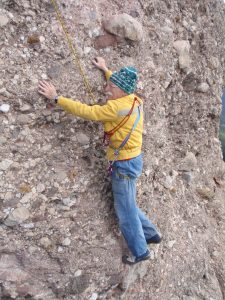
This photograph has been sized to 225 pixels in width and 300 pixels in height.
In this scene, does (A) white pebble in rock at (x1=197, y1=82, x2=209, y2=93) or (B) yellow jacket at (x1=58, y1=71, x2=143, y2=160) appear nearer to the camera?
(B) yellow jacket at (x1=58, y1=71, x2=143, y2=160)

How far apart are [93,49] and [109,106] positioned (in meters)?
1.26

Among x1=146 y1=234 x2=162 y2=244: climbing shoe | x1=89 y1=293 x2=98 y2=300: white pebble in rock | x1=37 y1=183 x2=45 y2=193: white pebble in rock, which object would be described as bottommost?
x1=89 y1=293 x2=98 y2=300: white pebble in rock

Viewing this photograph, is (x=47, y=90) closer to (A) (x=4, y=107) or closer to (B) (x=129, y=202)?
(A) (x=4, y=107)

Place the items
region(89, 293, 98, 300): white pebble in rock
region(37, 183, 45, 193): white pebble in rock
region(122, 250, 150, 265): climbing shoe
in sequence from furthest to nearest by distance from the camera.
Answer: region(122, 250, 150, 265): climbing shoe < region(89, 293, 98, 300): white pebble in rock < region(37, 183, 45, 193): white pebble in rock

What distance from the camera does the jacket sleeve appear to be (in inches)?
208

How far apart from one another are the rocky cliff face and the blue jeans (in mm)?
292

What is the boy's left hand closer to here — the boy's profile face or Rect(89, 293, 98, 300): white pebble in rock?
the boy's profile face

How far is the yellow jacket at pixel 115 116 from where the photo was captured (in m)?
5.29

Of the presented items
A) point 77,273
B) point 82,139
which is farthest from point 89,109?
point 77,273

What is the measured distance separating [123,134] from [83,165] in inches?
34.5

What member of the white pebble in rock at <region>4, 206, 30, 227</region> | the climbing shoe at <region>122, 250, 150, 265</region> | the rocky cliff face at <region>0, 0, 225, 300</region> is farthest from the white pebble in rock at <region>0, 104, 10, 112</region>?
the climbing shoe at <region>122, 250, 150, 265</region>

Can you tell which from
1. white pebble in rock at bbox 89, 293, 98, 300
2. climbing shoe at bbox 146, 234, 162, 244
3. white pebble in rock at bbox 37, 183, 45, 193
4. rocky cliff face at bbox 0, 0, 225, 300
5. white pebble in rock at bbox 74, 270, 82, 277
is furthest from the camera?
climbing shoe at bbox 146, 234, 162, 244

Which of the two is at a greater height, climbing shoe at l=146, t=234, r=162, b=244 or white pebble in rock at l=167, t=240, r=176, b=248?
climbing shoe at l=146, t=234, r=162, b=244

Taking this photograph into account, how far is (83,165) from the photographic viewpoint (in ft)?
19.5
